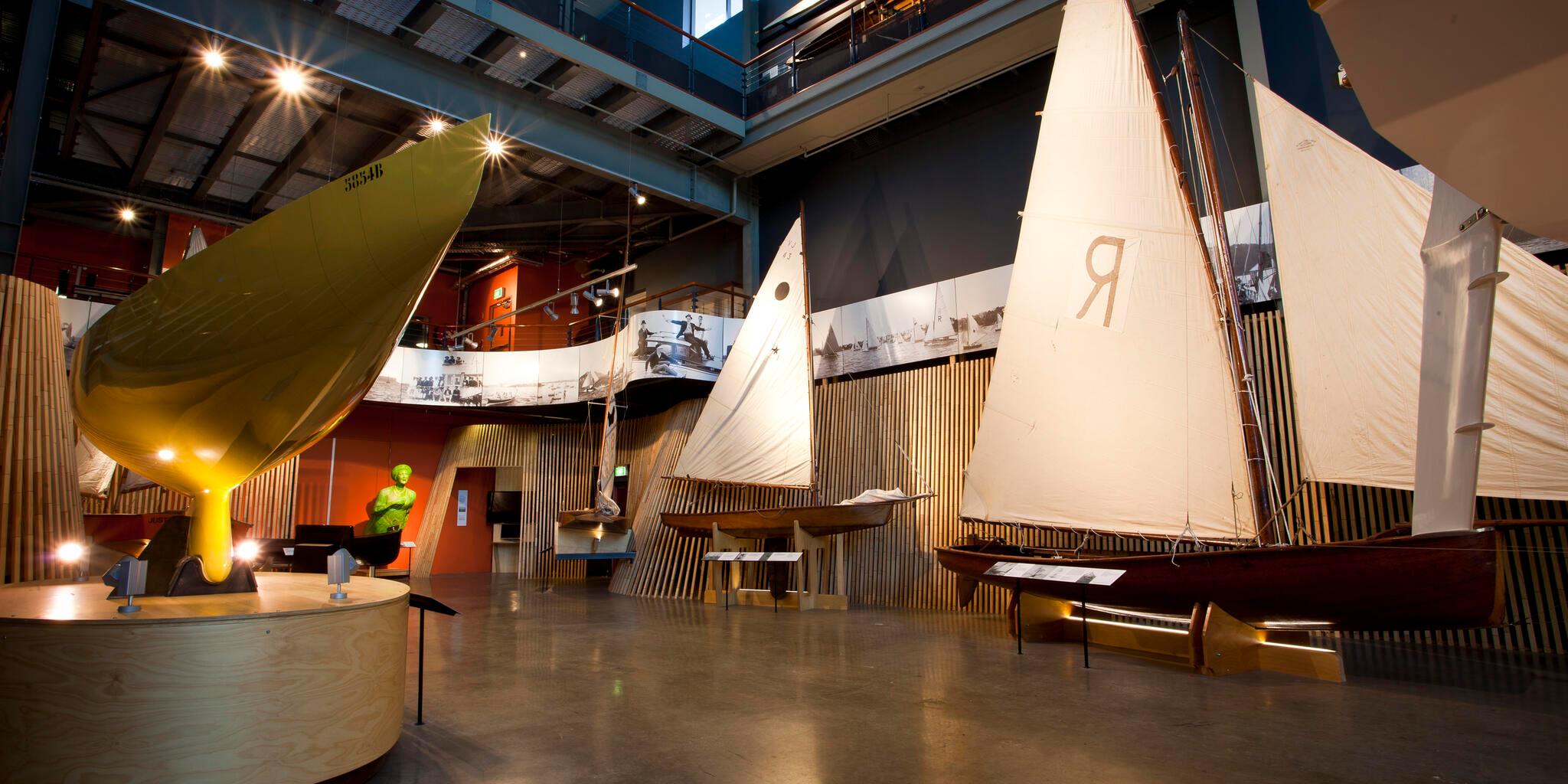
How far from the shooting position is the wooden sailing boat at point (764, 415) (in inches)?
365

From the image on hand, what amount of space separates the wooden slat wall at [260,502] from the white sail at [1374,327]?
42.8ft

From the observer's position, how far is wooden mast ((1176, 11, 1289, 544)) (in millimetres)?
5211

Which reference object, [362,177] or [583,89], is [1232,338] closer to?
[362,177]

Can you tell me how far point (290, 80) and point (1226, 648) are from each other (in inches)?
468

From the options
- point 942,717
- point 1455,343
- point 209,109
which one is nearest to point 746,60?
point 209,109

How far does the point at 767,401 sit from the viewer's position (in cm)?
956

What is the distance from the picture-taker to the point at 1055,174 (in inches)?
270

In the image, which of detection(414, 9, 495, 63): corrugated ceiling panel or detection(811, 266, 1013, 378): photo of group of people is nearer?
detection(811, 266, 1013, 378): photo of group of people

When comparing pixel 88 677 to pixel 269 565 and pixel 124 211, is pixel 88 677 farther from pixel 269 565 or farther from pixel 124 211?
pixel 124 211

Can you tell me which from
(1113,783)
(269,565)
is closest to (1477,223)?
(1113,783)

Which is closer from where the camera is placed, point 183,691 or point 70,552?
point 183,691

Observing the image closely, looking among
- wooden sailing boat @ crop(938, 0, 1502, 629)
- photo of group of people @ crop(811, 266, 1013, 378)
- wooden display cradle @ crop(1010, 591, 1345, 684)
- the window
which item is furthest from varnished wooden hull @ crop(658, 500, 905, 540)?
the window

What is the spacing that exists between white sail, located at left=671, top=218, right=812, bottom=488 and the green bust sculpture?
3683mm

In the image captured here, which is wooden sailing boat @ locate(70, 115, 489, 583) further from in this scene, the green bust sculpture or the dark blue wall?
the dark blue wall
